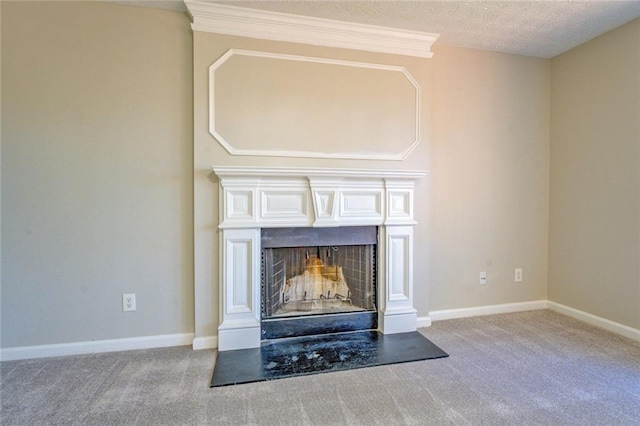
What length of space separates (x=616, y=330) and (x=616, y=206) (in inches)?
40.1

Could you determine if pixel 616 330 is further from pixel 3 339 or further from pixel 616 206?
pixel 3 339

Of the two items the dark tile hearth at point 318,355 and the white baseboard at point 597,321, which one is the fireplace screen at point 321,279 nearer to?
the dark tile hearth at point 318,355

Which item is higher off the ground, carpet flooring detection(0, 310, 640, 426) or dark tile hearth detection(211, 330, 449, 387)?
dark tile hearth detection(211, 330, 449, 387)

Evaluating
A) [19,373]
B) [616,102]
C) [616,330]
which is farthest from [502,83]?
[19,373]

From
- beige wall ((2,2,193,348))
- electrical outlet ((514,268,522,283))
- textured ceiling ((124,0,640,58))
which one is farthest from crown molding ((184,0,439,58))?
electrical outlet ((514,268,522,283))

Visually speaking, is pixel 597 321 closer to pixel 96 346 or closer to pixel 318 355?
pixel 318 355

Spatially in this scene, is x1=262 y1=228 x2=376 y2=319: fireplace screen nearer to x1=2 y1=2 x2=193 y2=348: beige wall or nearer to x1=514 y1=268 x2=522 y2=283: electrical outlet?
x1=2 y1=2 x2=193 y2=348: beige wall

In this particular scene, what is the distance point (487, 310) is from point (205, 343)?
8.33 ft

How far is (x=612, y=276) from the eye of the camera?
9.00ft

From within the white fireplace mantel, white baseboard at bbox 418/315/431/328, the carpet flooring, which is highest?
the white fireplace mantel

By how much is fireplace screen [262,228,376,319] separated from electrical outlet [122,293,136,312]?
3.24 ft

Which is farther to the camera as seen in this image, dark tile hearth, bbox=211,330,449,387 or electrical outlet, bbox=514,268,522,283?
electrical outlet, bbox=514,268,522,283

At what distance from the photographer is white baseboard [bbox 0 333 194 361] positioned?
7.30 feet

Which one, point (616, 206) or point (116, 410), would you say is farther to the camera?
point (616, 206)
